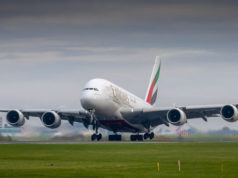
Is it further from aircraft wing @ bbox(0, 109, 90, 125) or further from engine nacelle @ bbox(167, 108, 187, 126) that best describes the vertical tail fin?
engine nacelle @ bbox(167, 108, 187, 126)

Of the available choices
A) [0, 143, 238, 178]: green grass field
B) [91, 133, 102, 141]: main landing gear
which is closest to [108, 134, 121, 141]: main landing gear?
[91, 133, 102, 141]: main landing gear

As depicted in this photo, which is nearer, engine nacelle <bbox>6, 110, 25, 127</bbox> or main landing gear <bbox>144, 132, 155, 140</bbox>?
engine nacelle <bbox>6, 110, 25, 127</bbox>

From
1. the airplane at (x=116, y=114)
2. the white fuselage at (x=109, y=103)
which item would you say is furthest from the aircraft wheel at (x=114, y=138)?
the white fuselage at (x=109, y=103)

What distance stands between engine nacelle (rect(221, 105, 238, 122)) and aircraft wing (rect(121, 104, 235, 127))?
1.70 m

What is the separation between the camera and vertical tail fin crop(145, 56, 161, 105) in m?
97.1

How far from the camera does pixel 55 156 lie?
1868 inches

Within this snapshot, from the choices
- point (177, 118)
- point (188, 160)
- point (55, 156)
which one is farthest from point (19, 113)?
point (188, 160)

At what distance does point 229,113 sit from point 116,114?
14.1 metres

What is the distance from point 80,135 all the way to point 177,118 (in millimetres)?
12898

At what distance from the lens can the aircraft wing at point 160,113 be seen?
7738 centimetres

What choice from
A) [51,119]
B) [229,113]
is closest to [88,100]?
[51,119]

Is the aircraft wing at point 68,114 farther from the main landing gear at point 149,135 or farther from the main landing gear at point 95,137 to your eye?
the main landing gear at point 149,135

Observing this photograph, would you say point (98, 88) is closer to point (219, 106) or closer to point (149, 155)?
point (219, 106)

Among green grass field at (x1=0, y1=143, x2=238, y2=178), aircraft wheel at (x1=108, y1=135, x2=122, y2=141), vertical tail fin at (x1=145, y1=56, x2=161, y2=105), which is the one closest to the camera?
green grass field at (x1=0, y1=143, x2=238, y2=178)
